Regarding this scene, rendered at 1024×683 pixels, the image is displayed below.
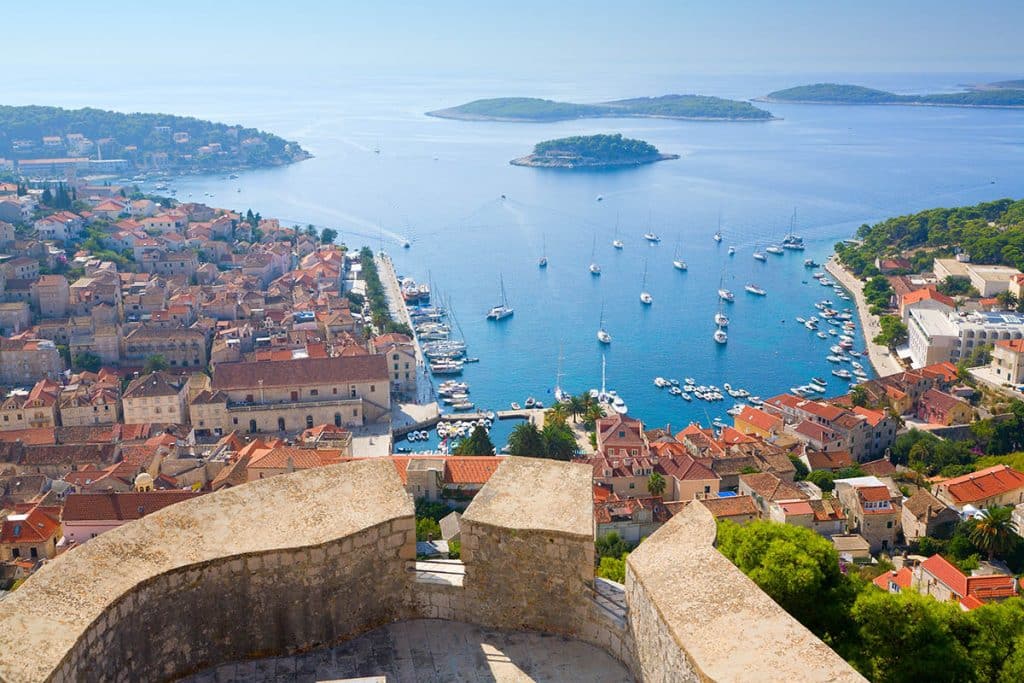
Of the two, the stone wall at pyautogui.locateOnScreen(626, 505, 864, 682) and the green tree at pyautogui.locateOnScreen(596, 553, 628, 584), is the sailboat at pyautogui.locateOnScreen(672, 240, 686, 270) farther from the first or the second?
the stone wall at pyautogui.locateOnScreen(626, 505, 864, 682)

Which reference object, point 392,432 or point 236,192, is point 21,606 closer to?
point 392,432

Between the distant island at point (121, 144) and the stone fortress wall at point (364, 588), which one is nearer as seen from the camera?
the stone fortress wall at point (364, 588)

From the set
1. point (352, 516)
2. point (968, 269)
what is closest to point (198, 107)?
point (968, 269)

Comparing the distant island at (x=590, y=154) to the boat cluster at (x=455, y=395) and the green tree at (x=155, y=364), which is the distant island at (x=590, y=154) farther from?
the green tree at (x=155, y=364)

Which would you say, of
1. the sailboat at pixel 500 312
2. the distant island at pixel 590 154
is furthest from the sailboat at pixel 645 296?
the distant island at pixel 590 154

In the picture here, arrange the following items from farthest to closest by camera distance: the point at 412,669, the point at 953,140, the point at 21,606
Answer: the point at 953,140
the point at 412,669
the point at 21,606

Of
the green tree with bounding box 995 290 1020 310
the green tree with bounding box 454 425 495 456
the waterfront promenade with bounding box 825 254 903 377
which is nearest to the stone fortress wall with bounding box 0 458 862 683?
the green tree with bounding box 454 425 495 456

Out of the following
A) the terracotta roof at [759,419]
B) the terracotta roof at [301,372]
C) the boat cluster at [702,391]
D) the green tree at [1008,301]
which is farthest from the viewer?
the green tree at [1008,301]
